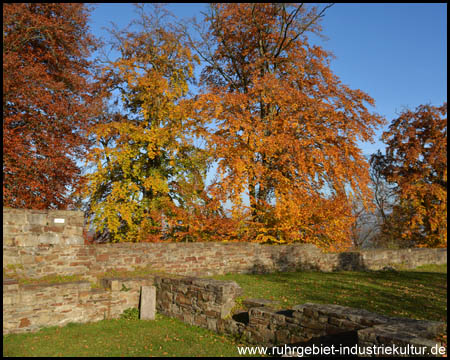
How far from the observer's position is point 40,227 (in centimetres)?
948

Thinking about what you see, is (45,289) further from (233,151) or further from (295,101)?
(295,101)

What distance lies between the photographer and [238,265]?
14016mm

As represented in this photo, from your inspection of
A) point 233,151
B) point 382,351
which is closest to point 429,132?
point 233,151

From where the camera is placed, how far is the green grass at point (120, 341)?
6.91 meters

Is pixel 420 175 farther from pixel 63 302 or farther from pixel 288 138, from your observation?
pixel 63 302

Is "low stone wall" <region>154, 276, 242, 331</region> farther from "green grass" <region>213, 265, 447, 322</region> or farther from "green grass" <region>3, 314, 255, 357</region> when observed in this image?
"green grass" <region>213, 265, 447, 322</region>

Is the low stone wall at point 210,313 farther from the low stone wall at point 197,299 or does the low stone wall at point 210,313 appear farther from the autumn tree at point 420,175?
the autumn tree at point 420,175

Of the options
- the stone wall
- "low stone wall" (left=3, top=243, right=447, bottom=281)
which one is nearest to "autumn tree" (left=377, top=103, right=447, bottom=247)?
"low stone wall" (left=3, top=243, right=447, bottom=281)

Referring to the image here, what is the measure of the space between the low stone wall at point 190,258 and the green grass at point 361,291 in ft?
2.12

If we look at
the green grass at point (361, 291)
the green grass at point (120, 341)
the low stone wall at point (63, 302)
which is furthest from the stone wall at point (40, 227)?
the green grass at point (361, 291)

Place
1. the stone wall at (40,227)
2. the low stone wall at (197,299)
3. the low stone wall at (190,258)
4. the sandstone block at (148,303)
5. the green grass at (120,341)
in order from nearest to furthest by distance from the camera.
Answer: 1. the green grass at (120,341)
2. the low stone wall at (197,299)
3. the stone wall at (40,227)
4. the low stone wall at (190,258)
5. the sandstone block at (148,303)

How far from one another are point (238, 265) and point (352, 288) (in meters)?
4.23

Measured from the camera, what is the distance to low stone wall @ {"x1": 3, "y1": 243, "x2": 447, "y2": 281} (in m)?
9.41

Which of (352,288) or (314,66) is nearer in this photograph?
(352,288)
